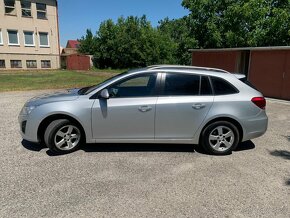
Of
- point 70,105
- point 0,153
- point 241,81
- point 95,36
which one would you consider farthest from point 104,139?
point 95,36

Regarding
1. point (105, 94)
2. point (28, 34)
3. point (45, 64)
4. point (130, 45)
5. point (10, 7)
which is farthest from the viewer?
point (130, 45)

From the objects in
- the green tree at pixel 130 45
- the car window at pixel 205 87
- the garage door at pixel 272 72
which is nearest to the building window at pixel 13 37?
the green tree at pixel 130 45

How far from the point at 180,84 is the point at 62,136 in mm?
2313

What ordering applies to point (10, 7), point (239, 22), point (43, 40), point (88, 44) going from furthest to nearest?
point (88, 44)
point (43, 40)
point (10, 7)
point (239, 22)

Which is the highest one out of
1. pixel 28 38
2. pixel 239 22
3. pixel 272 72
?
pixel 239 22

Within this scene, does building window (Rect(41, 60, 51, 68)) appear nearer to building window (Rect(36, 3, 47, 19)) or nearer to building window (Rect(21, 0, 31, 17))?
building window (Rect(36, 3, 47, 19))

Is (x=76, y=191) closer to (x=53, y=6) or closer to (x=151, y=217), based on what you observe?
(x=151, y=217)

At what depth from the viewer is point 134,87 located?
4883 millimetres

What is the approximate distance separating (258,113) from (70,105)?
341 centimetres

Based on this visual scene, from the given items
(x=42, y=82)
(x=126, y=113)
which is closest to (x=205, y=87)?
(x=126, y=113)

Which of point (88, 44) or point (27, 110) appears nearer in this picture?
point (27, 110)

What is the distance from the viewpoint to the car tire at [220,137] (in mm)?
4730

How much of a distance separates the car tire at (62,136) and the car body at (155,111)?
0.02 metres

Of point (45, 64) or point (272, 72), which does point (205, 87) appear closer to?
point (272, 72)
